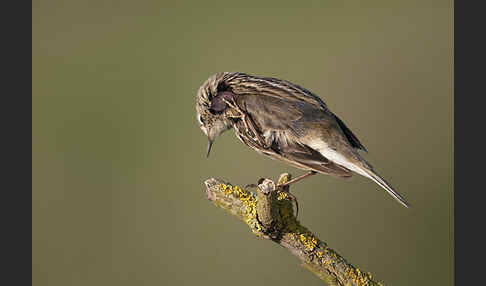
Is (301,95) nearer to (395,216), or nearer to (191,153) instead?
(395,216)

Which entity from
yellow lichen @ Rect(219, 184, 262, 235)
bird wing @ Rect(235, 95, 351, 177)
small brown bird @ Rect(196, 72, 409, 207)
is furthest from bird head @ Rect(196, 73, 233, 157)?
yellow lichen @ Rect(219, 184, 262, 235)

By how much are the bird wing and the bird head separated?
12.0 inches

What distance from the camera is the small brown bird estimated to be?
530 centimetres

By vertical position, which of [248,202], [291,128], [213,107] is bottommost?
[248,202]

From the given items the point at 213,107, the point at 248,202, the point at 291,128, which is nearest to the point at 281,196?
the point at 248,202

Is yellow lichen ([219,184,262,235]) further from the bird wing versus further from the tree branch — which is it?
the bird wing

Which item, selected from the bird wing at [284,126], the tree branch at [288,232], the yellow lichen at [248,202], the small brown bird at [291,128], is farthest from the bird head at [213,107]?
the tree branch at [288,232]

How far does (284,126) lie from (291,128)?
63mm

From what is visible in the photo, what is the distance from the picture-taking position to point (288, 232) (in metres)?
5.00

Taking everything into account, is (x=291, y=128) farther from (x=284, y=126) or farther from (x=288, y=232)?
(x=288, y=232)

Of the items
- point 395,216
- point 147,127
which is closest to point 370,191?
point 395,216

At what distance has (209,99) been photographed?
236 inches

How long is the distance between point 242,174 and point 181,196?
120 centimetres

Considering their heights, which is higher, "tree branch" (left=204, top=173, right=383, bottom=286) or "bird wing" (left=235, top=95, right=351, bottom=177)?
"bird wing" (left=235, top=95, right=351, bottom=177)
